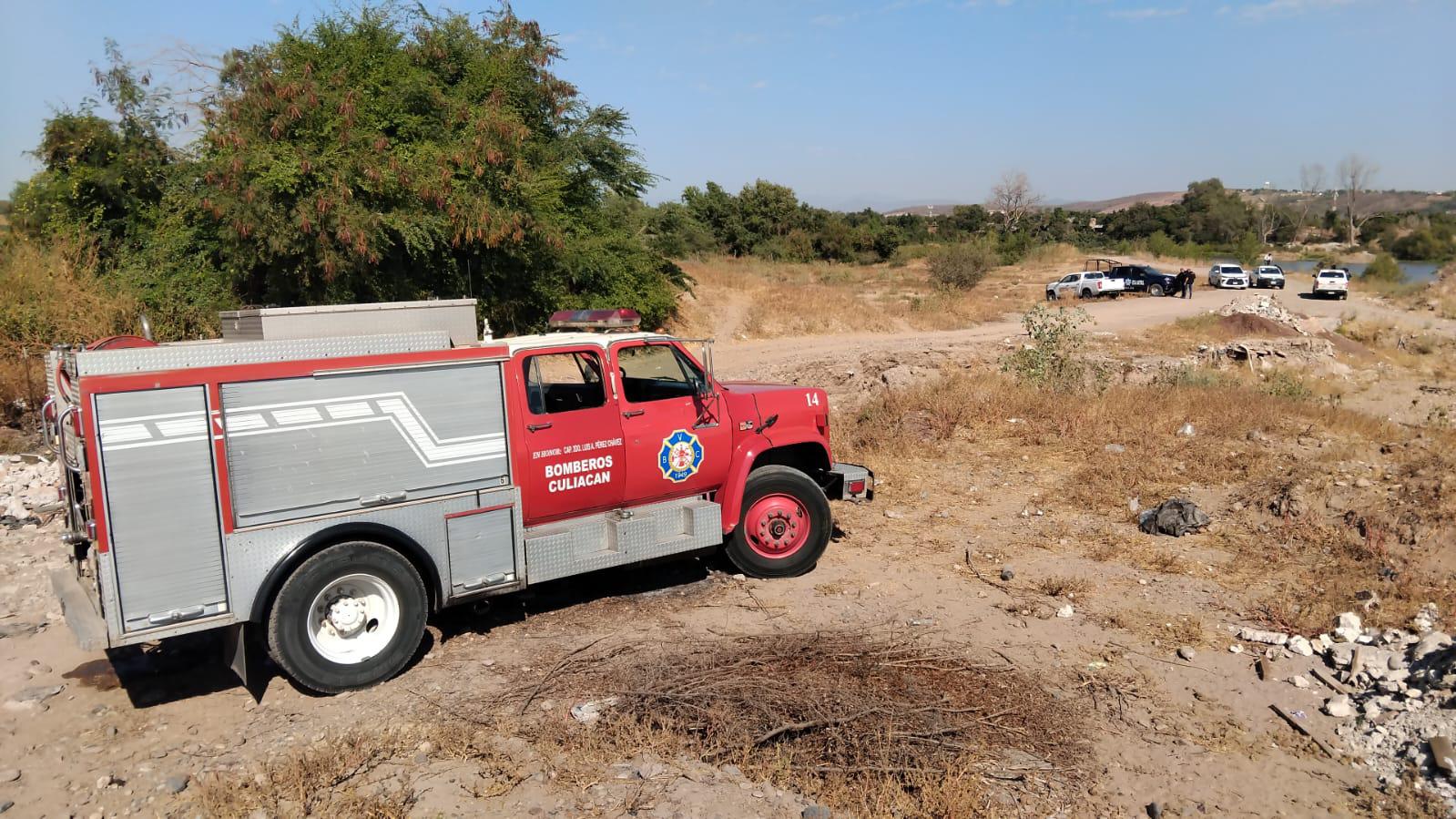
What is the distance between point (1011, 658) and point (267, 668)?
516 centimetres

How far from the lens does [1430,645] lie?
243 inches

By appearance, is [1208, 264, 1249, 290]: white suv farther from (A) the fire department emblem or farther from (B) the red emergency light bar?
(B) the red emergency light bar

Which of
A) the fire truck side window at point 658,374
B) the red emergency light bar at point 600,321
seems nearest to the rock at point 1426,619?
the fire truck side window at point 658,374

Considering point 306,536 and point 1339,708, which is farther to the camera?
point 306,536

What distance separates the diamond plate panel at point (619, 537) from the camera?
23.2 feet

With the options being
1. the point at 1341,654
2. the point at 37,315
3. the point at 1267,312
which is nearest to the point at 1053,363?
the point at 1341,654

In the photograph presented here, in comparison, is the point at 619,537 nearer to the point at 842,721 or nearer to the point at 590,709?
the point at 590,709

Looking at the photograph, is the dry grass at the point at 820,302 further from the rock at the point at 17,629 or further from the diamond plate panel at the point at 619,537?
the rock at the point at 17,629

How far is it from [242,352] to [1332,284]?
4804cm

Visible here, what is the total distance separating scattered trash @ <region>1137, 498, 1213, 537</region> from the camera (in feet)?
30.7

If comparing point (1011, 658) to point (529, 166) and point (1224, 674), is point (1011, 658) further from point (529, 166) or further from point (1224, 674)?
point (529, 166)

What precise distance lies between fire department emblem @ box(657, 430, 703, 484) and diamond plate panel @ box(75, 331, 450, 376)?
1.92 metres

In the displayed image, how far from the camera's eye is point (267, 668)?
661 cm

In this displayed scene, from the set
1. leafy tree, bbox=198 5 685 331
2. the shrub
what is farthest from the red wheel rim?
leafy tree, bbox=198 5 685 331
